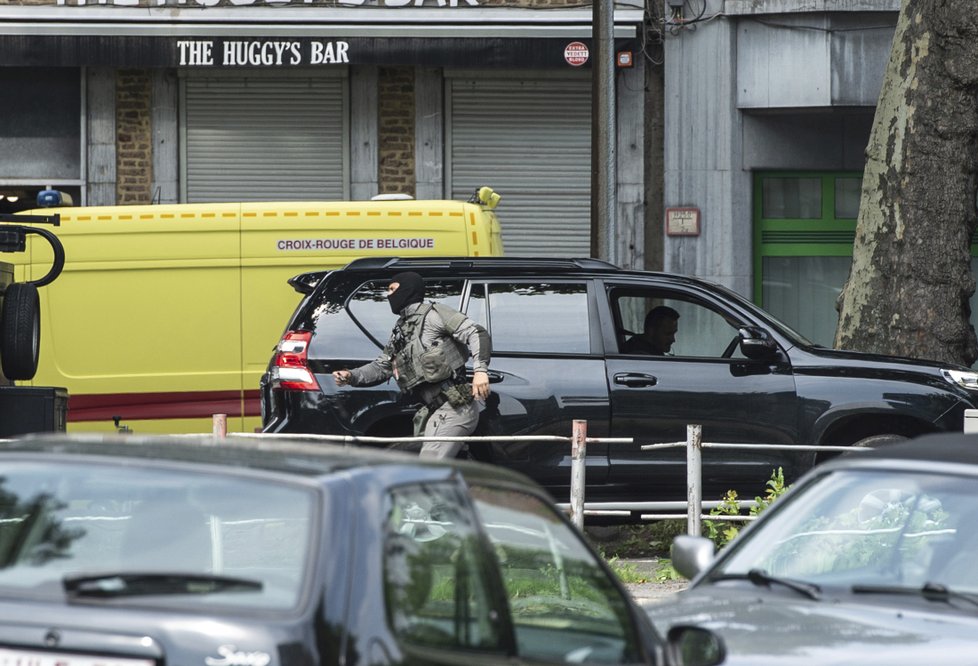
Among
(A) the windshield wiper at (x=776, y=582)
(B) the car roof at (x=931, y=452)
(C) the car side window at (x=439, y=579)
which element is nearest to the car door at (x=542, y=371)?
(B) the car roof at (x=931, y=452)

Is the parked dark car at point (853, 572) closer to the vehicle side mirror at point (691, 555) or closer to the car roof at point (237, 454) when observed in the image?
the vehicle side mirror at point (691, 555)

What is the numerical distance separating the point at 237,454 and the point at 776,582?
1.95 metres

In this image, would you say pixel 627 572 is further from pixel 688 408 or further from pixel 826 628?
pixel 826 628

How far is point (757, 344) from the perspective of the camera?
10.2 m

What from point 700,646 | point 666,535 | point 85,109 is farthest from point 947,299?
point 85,109

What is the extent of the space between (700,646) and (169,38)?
14.9 metres

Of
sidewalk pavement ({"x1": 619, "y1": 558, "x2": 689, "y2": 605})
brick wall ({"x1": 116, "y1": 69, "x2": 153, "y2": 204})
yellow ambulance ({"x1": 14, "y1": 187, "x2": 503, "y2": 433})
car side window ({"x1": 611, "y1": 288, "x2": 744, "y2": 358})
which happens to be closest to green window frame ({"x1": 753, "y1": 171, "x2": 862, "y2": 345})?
car side window ({"x1": 611, "y1": 288, "x2": 744, "y2": 358})

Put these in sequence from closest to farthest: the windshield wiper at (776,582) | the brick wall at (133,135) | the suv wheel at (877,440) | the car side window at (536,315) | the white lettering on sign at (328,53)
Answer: the windshield wiper at (776,582), the suv wheel at (877,440), the car side window at (536,315), the white lettering on sign at (328,53), the brick wall at (133,135)

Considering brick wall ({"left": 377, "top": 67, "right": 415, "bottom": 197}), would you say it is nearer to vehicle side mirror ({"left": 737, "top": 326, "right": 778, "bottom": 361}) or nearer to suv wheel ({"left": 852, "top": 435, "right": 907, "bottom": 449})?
vehicle side mirror ({"left": 737, "top": 326, "right": 778, "bottom": 361})

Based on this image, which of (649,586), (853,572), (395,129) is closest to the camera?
(853,572)

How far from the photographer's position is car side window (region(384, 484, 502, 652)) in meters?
3.34

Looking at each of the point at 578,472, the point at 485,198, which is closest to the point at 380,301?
the point at 578,472

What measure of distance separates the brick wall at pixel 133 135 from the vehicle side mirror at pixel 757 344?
402 inches

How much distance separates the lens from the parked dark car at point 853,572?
431 centimetres
